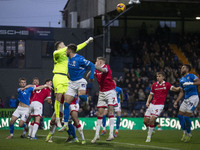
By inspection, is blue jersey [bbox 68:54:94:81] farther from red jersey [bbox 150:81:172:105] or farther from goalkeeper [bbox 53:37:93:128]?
red jersey [bbox 150:81:172:105]

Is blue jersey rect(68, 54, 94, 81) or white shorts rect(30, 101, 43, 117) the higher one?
blue jersey rect(68, 54, 94, 81)

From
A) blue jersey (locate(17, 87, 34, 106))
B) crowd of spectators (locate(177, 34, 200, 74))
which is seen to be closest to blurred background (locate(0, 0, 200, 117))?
crowd of spectators (locate(177, 34, 200, 74))

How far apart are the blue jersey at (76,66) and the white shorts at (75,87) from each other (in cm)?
11

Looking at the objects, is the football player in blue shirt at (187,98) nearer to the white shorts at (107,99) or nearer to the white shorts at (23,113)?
the white shorts at (107,99)

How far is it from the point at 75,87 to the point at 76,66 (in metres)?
0.59

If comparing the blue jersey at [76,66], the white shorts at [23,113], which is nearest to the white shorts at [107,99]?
the blue jersey at [76,66]

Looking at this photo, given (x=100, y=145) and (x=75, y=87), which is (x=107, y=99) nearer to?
(x=75, y=87)

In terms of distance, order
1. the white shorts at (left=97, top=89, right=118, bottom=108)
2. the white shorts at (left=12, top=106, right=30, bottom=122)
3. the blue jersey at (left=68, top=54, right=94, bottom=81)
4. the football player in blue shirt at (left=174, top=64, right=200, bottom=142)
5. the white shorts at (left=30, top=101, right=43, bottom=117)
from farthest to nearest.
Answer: the white shorts at (left=12, top=106, right=30, bottom=122) → the white shorts at (left=30, top=101, right=43, bottom=117) → the football player in blue shirt at (left=174, top=64, right=200, bottom=142) → the white shorts at (left=97, top=89, right=118, bottom=108) → the blue jersey at (left=68, top=54, right=94, bottom=81)

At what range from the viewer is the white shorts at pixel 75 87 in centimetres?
1278

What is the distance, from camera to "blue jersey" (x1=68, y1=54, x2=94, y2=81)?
12.7 metres

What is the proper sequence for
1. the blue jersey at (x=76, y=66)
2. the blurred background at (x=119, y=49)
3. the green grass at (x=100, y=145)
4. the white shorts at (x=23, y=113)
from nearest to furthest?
the green grass at (x=100, y=145), the blue jersey at (x=76, y=66), the white shorts at (x=23, y=113), the blurred background at (x=119, y=49)

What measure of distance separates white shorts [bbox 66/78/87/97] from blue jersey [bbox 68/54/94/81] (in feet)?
0.37

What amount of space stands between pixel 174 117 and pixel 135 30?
1355 cm

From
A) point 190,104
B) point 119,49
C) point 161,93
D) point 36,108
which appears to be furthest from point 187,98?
point 119,49
